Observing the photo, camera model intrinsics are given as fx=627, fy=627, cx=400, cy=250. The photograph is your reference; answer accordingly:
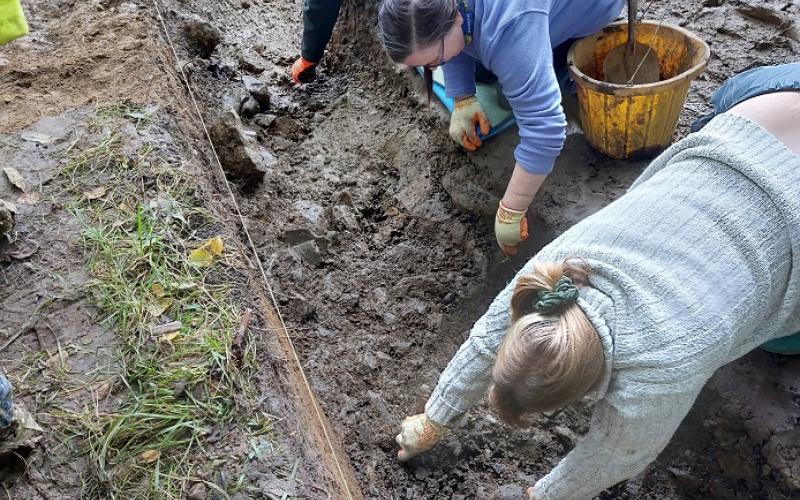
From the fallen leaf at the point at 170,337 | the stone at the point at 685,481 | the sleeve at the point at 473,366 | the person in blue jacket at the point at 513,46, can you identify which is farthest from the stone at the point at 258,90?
the stone at the point at 685,481

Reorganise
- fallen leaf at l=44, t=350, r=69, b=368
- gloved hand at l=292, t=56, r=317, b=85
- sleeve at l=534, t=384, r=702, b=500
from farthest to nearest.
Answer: gloved hand at l=292, t=56, r=317, b=85 < fallen leaf at l=44, t=350, r=69, b=368 < sleeve at l=534, t=384, r=702, b=500

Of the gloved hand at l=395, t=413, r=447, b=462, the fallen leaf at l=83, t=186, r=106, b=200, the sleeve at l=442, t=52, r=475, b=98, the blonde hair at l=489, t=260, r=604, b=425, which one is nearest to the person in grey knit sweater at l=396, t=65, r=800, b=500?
the blonde hair at l=489, t=260, r=604, b=425

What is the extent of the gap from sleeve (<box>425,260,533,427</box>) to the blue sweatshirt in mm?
621

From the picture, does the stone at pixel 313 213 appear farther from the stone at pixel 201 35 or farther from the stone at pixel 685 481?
the stone at pixel 685 481

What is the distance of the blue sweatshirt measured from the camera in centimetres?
194

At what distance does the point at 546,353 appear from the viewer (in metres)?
1.29

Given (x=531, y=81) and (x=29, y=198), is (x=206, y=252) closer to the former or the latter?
(x=29, y=198)

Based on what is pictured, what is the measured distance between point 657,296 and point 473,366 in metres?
0.52

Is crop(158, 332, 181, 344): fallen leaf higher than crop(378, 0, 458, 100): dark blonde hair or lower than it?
lower

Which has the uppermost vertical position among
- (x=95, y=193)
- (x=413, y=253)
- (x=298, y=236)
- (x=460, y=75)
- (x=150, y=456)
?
(x=460, y=75)

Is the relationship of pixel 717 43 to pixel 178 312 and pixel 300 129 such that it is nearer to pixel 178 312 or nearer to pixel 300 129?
pixel 300 129

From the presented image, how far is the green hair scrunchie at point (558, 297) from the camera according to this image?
133cm

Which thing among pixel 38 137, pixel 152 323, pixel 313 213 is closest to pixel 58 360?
pixel 152 323

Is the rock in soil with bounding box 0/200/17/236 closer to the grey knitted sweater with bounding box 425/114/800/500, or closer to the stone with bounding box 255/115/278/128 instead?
the stone with bounding box 255/115/278/128
